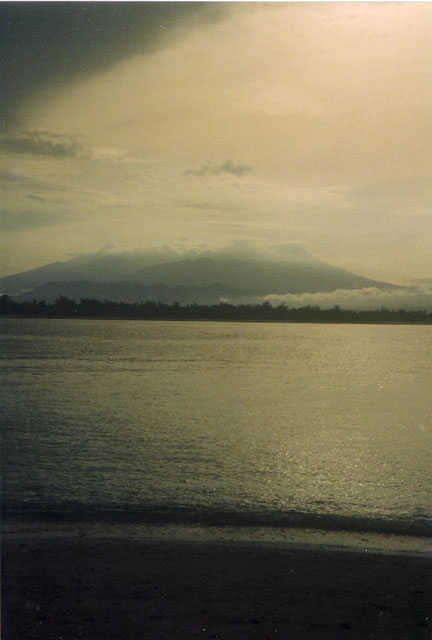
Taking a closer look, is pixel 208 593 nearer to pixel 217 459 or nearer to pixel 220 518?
pixel 220 518

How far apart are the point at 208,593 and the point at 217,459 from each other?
19.1 feet

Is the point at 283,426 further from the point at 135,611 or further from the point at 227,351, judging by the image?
the point at 227,351

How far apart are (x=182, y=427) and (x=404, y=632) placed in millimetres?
8955

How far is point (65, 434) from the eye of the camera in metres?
10.5

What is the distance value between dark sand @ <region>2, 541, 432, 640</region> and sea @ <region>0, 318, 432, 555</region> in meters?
0.53

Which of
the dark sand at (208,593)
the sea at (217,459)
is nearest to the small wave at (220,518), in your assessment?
the sea at (217,459)

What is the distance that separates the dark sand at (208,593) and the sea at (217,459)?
1.75 feet

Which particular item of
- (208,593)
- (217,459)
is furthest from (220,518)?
(217,459)

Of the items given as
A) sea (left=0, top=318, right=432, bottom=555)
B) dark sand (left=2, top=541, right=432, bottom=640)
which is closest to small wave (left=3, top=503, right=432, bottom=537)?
sea (left=0, top=318, right=432, bottom=555)

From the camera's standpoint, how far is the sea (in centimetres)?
471

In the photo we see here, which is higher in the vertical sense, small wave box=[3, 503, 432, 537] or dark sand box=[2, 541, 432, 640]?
dark sand box=[2, 541, 432, 640]

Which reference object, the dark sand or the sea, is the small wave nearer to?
the sea

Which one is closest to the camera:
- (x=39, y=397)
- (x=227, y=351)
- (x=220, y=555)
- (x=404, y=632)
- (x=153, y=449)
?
(x=404, y=632)

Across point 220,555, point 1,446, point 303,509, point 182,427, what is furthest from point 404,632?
point 182,427
